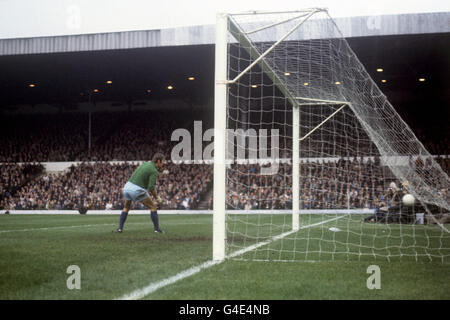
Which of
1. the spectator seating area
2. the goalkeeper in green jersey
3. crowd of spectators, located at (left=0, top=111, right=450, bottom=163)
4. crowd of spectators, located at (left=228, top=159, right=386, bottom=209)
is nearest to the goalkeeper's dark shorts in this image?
the goalkeeper in green jersey

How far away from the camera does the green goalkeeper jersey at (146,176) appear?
10492 mm

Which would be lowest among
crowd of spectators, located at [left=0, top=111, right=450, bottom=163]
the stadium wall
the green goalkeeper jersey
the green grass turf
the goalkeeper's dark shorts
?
the green grass turf

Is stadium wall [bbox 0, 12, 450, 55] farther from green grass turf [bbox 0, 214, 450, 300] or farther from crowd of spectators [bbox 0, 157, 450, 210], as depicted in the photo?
green grass turf [bbox 0, 214, 450, 300]

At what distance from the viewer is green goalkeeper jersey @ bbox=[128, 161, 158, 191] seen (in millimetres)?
10492

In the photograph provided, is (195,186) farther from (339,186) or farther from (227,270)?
(227,270)

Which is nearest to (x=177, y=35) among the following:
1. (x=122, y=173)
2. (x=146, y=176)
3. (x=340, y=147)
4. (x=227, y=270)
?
(x=340, y=147)

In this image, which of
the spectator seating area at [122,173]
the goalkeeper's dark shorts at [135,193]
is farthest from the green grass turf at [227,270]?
the spectator seating area at [122,173]

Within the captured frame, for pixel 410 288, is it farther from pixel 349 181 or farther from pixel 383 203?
pixel 349 181
